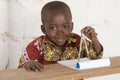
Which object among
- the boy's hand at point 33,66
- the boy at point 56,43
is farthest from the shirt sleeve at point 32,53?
the boy's hand at point 33,66

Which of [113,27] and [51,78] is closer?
[51,78]

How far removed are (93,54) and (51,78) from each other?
321 mm

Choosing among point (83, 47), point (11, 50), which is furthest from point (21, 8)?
point (83, 47)

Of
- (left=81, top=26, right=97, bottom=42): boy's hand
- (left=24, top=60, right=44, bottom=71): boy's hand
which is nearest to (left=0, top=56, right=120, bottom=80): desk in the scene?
(left=24, top=60, right=44, bottom=71): boy's hand

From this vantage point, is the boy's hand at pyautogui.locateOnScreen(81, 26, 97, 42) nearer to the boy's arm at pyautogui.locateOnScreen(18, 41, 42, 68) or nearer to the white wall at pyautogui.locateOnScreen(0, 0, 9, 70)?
the boy's arm at pyautogui.locateOnScreen(18, 41, 42, 68)

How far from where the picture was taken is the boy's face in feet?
3.63

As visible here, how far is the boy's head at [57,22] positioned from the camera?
1107mm

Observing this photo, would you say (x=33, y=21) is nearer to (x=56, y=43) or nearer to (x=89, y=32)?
(x=56, y=43)

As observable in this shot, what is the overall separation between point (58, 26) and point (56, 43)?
0.09 metres

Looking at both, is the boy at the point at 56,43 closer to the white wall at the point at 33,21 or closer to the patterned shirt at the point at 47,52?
the patterned shirt at the point at 47,52

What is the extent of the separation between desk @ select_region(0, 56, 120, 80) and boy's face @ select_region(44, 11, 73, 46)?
19cm

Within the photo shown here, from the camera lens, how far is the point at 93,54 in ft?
3.62

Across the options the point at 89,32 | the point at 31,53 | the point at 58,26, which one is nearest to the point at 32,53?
the point at 31,53

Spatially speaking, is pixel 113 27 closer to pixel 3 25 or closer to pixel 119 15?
pixel 119 15
